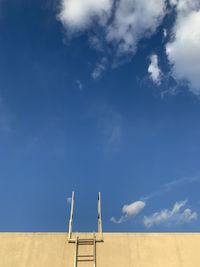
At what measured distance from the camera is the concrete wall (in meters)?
11.8

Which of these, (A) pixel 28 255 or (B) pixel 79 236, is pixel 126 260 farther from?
(A) pixel 28 255

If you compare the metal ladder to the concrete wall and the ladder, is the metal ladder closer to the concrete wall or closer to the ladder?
the ladder

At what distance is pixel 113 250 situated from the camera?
12117 mm

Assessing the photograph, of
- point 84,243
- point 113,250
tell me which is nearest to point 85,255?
point 84,243

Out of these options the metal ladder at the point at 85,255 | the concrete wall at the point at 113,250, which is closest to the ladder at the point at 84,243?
the metal ladder at the point at 85,255

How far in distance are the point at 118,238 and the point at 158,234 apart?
1.47 m

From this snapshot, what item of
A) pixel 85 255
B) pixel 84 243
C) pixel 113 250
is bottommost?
pixel 85 255

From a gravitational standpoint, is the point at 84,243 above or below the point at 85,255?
above

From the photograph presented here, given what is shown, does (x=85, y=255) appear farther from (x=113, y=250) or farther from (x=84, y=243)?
(x=113, y=250)

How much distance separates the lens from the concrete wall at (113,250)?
38.7 feet

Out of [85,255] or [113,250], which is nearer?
[85,255]

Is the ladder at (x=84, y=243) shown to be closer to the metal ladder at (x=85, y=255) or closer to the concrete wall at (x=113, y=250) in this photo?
the metal ladder at (x=85, y=255)

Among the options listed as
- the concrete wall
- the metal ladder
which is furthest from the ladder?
the concrete wall

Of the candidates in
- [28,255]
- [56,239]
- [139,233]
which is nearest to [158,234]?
[139,233]
